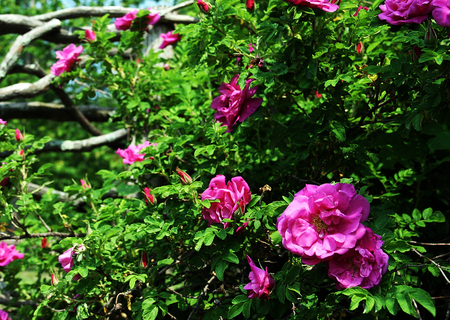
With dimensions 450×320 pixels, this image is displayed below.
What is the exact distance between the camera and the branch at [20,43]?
2608 millimetres

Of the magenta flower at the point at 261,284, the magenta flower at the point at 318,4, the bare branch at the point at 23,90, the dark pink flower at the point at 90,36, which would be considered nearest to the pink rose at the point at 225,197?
the magenta flower at the point at 261,284

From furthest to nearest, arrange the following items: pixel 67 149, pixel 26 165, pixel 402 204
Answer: pixel 67 149 < pixel 26 165 < pixel 402 204

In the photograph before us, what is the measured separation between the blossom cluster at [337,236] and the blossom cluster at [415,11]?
1.85ft

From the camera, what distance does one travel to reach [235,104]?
1.46 metres

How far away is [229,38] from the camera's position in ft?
4.91

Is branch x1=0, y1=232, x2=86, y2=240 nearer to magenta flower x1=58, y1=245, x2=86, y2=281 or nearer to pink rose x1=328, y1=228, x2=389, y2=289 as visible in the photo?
magenta flower x1=58, y1=245, x2=86, y2=281

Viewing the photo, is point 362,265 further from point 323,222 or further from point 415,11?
point 415,11

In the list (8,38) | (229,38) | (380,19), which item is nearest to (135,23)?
(229,38)

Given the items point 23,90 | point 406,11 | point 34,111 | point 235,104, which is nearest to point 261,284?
point 235,104

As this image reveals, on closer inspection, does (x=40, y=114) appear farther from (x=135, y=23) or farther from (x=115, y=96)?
(x=135, y=23)

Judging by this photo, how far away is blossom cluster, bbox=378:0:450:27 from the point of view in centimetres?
107

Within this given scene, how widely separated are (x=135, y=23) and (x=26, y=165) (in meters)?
1.14

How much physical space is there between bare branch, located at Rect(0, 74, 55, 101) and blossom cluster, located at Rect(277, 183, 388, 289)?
2350 millimetres

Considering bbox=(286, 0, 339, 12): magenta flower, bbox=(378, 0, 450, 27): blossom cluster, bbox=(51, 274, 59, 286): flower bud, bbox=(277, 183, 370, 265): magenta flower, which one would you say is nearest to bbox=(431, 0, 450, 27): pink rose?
bbox=(378, 0, 450, 27): blossom cluster
